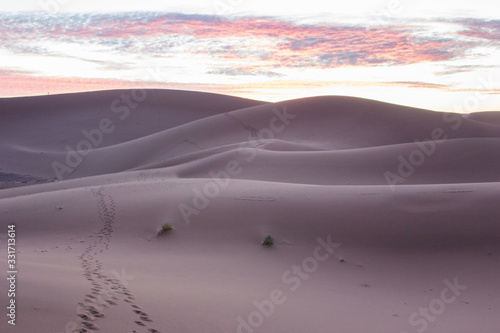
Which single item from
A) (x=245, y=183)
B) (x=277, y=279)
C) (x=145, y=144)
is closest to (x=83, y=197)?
(x=245, y=183)

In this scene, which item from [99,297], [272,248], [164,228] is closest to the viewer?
[99,297]

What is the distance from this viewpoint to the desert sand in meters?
5.92

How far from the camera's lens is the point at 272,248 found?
32.4ft

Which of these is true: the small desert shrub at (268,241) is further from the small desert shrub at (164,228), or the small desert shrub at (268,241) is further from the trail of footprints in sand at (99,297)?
the trail of footprints in sand at (99,297)

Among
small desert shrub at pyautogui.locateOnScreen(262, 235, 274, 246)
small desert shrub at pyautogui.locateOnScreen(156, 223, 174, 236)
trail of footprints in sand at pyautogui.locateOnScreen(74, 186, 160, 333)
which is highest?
trail of footprints in sand at pyautogui.locateOnScreen(74, 186, 160, 333)

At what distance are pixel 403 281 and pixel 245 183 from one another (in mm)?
6570

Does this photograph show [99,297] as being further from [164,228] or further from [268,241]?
[164,228]

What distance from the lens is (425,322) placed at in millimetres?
6848

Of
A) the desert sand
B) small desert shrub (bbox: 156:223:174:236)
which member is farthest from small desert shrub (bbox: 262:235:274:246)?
small desert shrub (bbox: 156:223:174:236)

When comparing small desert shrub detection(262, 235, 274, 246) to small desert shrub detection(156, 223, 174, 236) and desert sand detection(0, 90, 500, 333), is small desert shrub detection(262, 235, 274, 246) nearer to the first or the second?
desert sand detection(0, 90, 500, 333)

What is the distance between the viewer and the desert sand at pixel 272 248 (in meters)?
5.92

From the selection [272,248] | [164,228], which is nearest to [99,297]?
[272,248]

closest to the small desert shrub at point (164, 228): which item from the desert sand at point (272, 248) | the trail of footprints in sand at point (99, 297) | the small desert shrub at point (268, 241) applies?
the desert sand at point (272, 248)

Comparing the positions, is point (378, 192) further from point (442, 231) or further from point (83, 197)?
point (83, 197)
